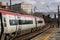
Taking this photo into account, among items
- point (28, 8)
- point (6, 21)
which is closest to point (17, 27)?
point (6, 21)

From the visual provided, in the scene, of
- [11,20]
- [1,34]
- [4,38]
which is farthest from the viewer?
[11,20]

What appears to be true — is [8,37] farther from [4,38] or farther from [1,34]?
[1,34]

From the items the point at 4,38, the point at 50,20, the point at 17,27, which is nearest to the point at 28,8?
the point at 50,20

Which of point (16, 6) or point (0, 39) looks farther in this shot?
point (16, 6)

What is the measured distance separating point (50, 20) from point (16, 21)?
110922 mm

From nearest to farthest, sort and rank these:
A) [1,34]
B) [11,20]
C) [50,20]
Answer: [1,34] → [11,20] → [50,20]

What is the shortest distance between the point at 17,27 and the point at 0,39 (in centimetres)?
770

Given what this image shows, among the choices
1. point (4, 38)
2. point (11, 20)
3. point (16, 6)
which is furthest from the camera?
point (16, 6)

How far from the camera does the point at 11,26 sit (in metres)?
24.1

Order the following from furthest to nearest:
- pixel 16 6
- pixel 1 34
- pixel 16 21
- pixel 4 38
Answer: pixel 16 6
pixel 16 21
pixel 4 38
pixel 1 34

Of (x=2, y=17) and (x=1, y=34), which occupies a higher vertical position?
(x=2, y=17)

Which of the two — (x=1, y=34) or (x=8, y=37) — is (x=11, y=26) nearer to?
(x=8, y=37)

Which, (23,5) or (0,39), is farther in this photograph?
(23,5)

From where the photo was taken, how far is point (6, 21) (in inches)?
867
